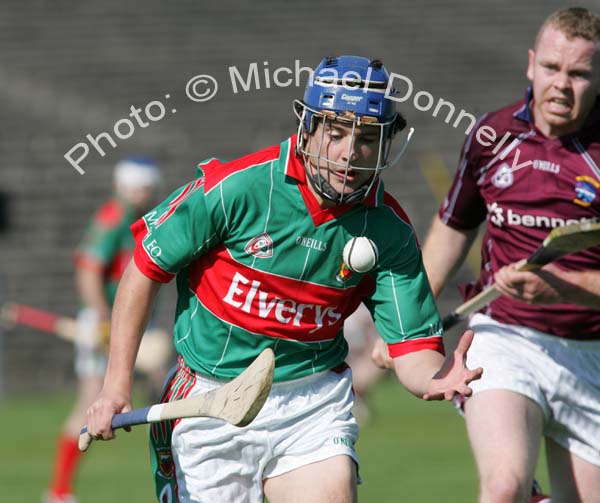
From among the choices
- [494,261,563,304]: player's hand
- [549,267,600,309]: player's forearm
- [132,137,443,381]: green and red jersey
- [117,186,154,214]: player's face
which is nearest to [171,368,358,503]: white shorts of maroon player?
[132,137,443,381]: green and red jersey

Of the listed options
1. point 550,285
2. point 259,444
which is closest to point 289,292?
point 259,444

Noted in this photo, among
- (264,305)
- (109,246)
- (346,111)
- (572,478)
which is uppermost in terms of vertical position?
(346,111)

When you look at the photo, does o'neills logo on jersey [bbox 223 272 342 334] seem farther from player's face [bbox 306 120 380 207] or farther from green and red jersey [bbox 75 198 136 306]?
green and red jersey [bbox 75 198 136 306]

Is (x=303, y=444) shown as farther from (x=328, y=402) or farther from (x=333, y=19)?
(x=333, y=19)

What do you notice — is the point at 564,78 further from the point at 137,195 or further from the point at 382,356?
the point at 137,195

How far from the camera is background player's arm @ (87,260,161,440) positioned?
11.7 ft

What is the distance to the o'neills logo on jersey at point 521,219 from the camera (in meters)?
4.27

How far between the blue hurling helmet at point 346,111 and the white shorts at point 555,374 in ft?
3.24

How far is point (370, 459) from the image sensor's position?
323 inches

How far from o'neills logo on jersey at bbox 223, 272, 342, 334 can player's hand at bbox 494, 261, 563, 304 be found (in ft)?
2.45

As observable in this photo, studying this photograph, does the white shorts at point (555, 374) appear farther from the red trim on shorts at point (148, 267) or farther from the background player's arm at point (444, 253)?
the red trim on shorts at point (148, 267)

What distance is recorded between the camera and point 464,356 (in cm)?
338

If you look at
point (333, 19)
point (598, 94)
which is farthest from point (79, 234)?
point (598, 94)

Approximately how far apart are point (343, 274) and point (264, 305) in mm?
253
